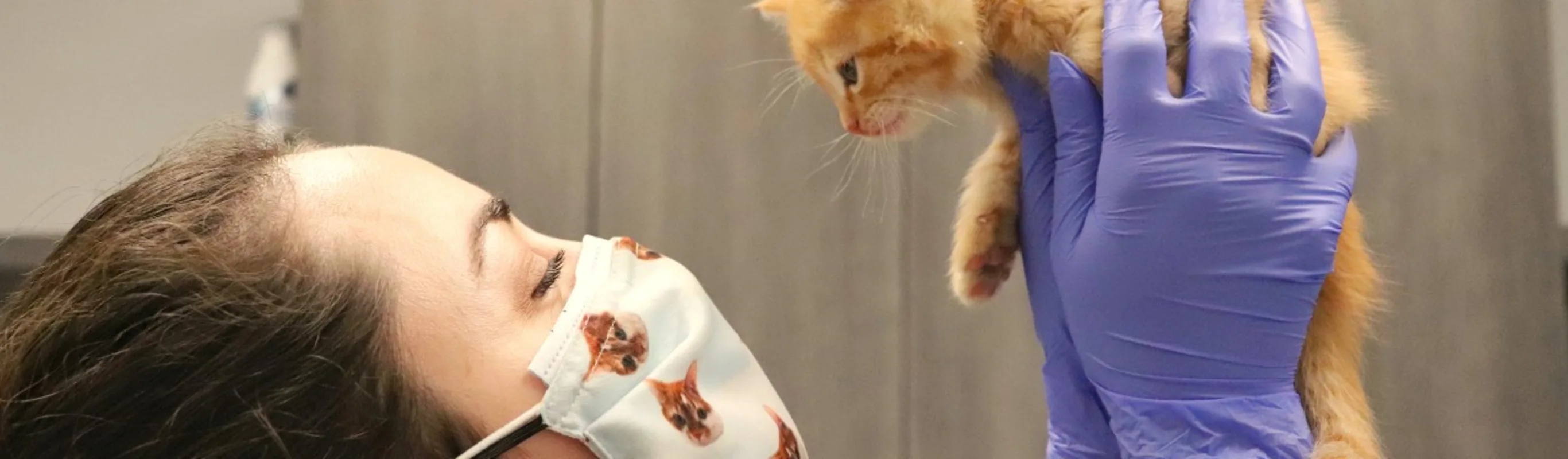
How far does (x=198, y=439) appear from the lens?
0.56m

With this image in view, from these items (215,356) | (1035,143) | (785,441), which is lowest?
(785,441)

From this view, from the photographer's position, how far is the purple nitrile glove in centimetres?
81

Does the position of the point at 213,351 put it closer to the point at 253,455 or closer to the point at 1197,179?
the point at 253,455

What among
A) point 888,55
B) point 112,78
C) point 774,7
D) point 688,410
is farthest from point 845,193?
point 112,78

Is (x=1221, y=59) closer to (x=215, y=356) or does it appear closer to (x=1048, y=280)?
(x=1048, y=280)

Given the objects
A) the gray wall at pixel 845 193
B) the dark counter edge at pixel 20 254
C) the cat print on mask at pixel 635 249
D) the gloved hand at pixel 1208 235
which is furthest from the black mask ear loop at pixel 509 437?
the dark counter edge at pixel 20 254

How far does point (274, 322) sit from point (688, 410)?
262 millimetres

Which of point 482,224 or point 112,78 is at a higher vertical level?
point 482,224

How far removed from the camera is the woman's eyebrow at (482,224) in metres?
0.64

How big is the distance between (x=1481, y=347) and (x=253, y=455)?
1.34m

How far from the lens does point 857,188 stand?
148 cm

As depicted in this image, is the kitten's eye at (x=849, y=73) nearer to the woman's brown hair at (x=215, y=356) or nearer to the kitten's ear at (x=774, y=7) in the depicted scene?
the kitten's ear at (x=774, y=7)

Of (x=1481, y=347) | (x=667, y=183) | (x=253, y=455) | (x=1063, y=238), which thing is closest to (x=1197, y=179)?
(x=1063, y=238)

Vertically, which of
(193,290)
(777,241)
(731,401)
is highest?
(193,290)
